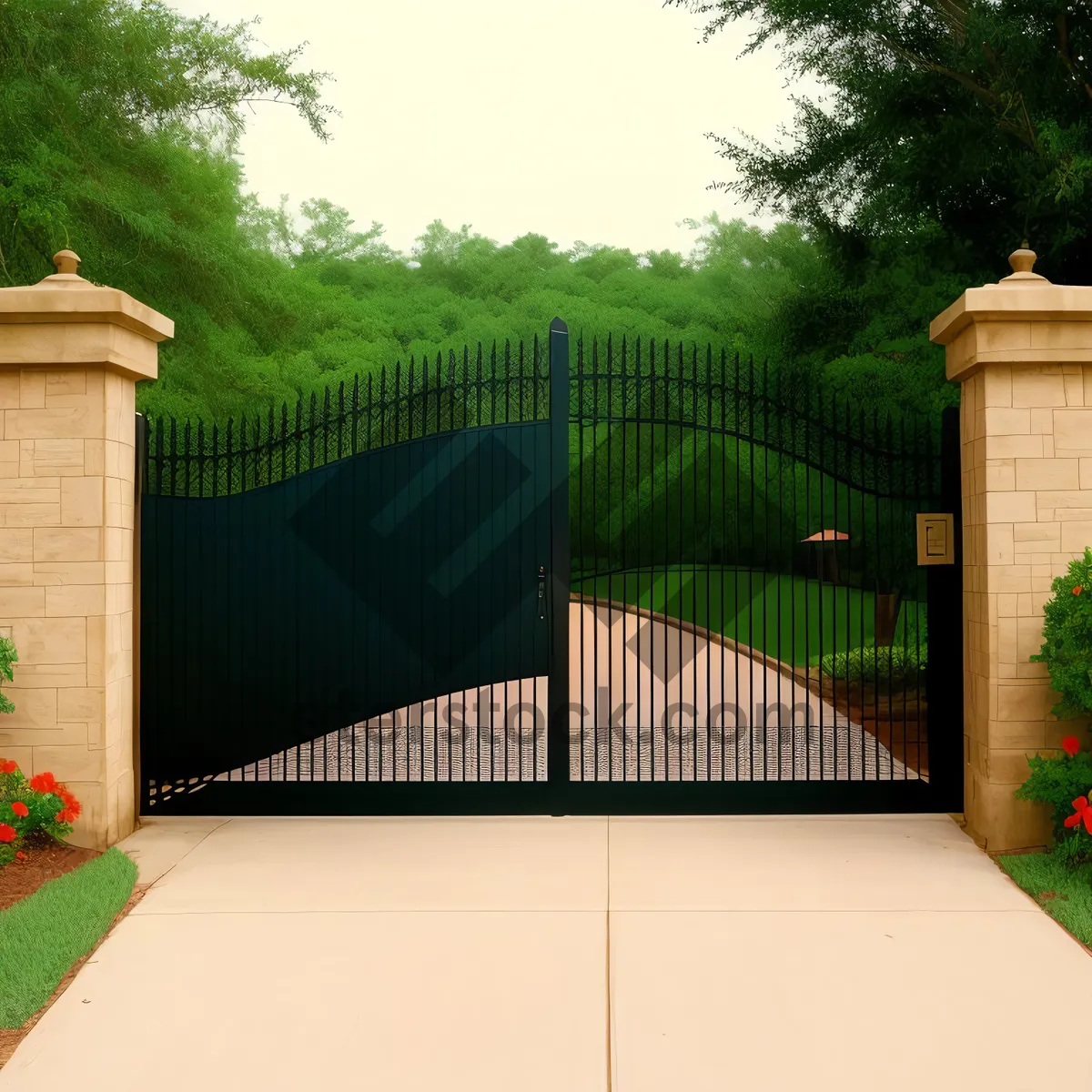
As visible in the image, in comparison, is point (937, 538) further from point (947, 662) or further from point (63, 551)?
point (63, 551)

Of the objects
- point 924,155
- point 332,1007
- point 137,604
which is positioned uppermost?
point 924,155

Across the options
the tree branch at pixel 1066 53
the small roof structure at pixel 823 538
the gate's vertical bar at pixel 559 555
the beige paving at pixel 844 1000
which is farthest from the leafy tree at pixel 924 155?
the beige paving at pixel 844 1000

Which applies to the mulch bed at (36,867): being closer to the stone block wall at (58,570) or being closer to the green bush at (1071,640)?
the stone block wall at (58,570)

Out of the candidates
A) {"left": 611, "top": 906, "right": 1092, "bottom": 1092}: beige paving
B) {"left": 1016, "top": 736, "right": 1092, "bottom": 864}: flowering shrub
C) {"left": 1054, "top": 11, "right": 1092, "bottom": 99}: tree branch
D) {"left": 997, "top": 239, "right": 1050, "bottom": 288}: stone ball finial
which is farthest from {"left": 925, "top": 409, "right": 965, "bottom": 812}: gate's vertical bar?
{"left": 1054, "top": 11, "right": 1092, "bottom": 99}: tree branch

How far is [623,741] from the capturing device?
6137mm

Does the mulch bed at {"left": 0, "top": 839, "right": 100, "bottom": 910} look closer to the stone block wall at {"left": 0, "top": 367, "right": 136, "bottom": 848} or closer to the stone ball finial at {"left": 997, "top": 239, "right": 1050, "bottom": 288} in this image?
the stone block wall at {"left": 0, "top": 367, "right": 136, "bottom": 848}

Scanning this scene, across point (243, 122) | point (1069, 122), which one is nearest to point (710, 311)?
point (243, 122)

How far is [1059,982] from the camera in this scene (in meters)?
4.10

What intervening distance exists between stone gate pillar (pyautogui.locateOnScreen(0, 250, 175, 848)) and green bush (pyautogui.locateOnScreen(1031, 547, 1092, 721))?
5.02 m

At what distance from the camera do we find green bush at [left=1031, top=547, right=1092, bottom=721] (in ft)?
17.1

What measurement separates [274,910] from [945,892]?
313 cm

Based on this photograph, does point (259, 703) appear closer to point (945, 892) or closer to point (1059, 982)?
point (945, 892)

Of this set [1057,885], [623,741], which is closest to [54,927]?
[623,741]

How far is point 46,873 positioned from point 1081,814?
5.14 m
